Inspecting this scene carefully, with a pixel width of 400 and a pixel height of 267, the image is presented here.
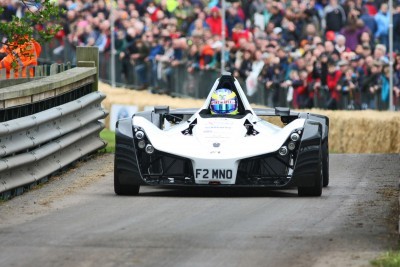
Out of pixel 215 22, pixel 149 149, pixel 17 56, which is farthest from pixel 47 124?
pixel 215 22

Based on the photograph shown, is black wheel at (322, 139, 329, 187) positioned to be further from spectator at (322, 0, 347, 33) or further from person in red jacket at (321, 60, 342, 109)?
spectator at (322, 0, 347, 33)

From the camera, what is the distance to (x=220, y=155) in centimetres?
1541

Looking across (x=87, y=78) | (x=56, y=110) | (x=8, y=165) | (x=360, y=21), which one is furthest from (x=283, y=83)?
(x=8, y=165)

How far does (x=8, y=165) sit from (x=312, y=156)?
3162 mm

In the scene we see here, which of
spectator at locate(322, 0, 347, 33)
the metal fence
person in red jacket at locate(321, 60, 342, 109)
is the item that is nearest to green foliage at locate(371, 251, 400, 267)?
the metal fence

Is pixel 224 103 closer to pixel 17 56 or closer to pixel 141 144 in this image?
pixel 141 144

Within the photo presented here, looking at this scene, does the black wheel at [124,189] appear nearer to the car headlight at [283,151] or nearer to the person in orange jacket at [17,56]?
the car headlight at [283,151]

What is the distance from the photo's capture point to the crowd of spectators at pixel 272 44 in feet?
98.9

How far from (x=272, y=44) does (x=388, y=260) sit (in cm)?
2137

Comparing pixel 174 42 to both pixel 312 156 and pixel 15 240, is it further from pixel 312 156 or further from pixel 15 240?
pixel 15 240

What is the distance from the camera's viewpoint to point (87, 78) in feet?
65.2

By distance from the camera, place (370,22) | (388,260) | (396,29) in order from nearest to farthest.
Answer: (388,260) → (396,29) → (370,22)

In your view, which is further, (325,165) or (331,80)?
(331,80)

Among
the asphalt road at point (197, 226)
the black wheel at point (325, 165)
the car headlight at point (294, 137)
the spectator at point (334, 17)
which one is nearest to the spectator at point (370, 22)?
the spectator at point (334, 17)
